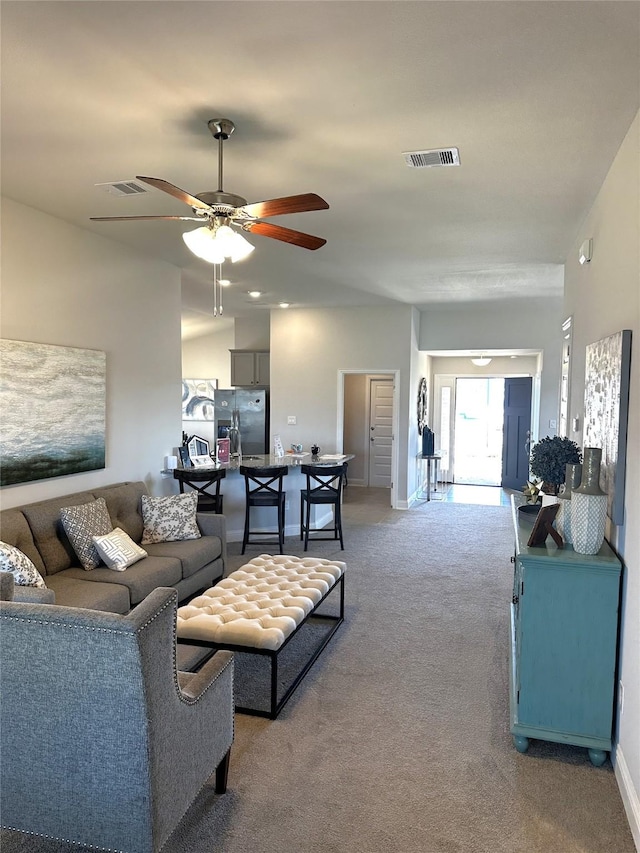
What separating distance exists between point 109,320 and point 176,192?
7.98 ft

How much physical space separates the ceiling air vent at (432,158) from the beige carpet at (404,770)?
9.56 ft

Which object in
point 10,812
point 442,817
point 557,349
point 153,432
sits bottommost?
point 442,817

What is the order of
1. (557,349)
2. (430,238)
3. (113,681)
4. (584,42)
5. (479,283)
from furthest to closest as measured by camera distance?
(557,349)
(479,283)
(430,238)
(584,42)
(113,681)

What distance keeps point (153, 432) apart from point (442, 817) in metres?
3.98

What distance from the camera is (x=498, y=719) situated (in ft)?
9.32

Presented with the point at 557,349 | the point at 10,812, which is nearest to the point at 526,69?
the point at 10,812

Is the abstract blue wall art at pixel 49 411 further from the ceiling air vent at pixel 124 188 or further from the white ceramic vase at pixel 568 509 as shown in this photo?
the white ceramic vase at pixel 568 509

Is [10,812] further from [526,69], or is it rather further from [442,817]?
[526,69]

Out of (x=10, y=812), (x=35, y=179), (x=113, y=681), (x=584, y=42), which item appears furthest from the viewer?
(x=35, y=179)

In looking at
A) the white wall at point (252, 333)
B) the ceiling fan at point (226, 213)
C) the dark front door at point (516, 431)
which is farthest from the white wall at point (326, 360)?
the ceiling fan at point (226, 213)

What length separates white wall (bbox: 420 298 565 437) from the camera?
7.98 metres

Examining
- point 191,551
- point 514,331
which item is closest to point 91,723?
point 191,551

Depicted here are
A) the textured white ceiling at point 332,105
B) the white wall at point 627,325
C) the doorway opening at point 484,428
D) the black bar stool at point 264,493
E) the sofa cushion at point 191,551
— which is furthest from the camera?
the doorway opening at point 484,428

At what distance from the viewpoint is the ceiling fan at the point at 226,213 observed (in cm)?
253
